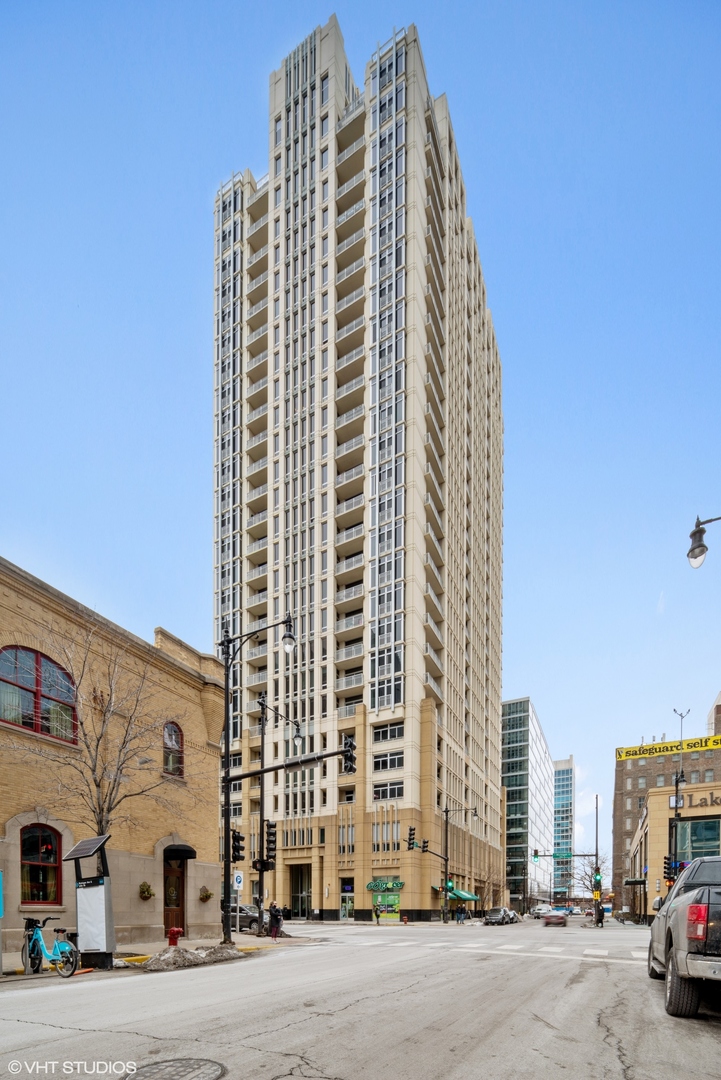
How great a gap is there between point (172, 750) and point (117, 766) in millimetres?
7653

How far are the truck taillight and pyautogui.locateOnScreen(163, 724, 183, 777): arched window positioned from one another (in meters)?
22.6

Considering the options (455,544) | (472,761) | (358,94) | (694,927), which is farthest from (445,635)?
(694,927)

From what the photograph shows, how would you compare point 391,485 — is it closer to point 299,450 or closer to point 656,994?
point 299,450

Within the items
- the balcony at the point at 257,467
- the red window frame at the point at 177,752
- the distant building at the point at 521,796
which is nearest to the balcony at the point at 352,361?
the balcony at the point at 257,467

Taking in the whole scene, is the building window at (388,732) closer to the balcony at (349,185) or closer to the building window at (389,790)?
the building window at (389,790)

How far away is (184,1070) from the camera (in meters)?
7.11

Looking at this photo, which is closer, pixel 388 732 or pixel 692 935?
pixel 692 935

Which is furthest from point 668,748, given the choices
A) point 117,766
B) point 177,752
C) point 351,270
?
point 117,766

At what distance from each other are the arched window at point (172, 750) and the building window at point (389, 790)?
42.4 m

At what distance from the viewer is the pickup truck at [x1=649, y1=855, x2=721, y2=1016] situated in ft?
28.9

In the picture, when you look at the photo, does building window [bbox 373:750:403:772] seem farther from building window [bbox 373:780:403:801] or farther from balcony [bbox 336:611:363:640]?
balcony [bbox 336:611:363:640]

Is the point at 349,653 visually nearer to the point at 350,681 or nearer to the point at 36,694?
the point at 350,681

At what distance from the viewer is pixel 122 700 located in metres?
24.8

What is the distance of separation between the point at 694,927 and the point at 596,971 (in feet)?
29.6
